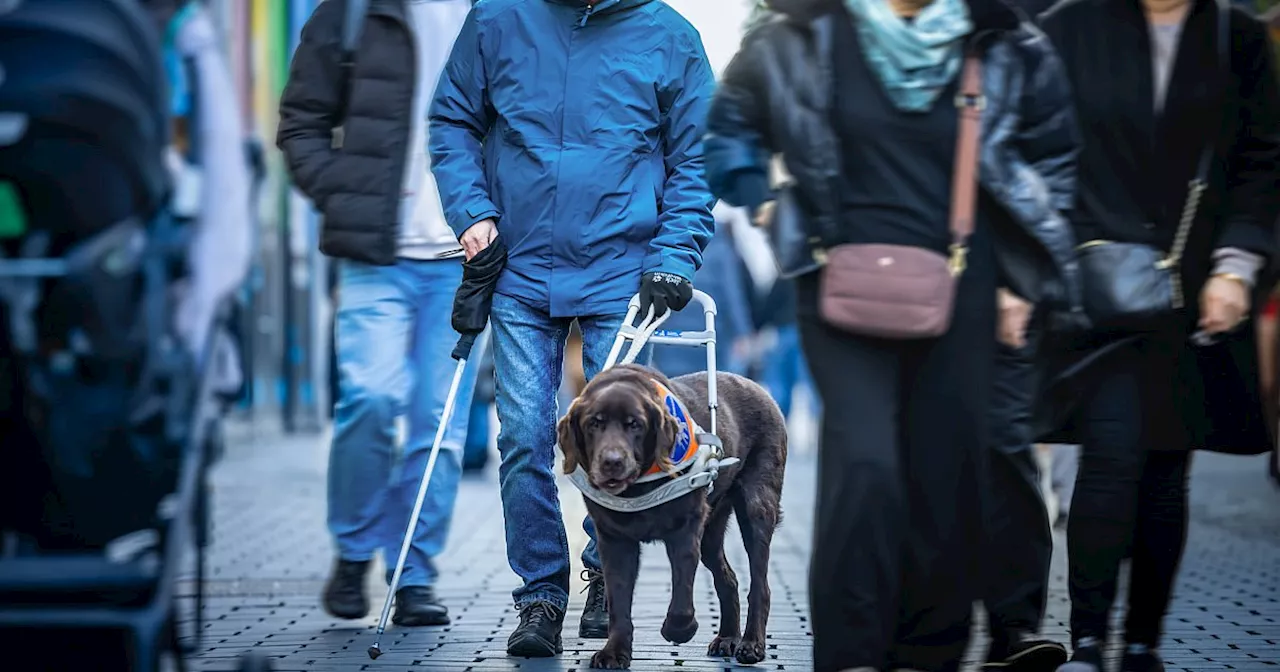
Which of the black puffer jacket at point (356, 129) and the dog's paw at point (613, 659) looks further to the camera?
the black puffer jacket at point (356, 129)

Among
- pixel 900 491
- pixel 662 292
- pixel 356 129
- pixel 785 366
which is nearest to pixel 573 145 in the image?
pixel 662 292

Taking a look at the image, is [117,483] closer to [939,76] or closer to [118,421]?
[118,421]

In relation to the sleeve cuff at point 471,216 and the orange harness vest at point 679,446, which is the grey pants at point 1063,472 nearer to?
the orange harness vest at point 679,446

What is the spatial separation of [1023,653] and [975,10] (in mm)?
1831

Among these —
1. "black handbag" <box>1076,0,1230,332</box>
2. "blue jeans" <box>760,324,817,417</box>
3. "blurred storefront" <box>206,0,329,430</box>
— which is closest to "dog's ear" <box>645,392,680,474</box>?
"black handbag" <box>1076,0,1230,332</box>

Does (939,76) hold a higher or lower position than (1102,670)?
higher

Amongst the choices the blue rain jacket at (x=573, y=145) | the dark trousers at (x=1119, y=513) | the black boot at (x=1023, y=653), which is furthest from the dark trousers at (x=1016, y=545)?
the blue rain jacket at (x=573, y=145)

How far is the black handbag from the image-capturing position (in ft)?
17.1

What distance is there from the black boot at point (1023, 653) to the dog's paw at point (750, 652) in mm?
766

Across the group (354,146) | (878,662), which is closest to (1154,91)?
(878,662)

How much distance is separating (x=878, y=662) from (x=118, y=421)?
1.85 metres

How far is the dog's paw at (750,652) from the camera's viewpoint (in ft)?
19.1

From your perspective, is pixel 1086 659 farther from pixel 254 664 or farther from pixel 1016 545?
pixel 254 664

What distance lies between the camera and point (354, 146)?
646 cm
